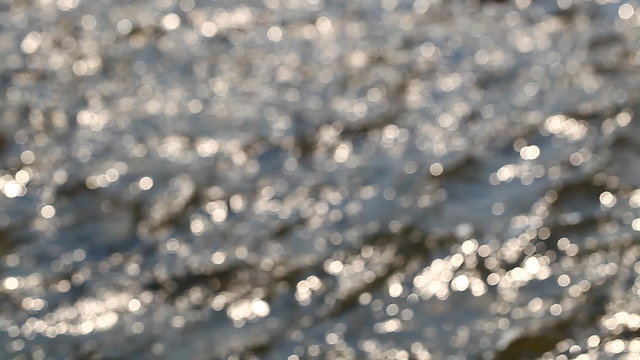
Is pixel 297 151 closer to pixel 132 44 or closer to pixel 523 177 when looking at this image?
pixel 523 177

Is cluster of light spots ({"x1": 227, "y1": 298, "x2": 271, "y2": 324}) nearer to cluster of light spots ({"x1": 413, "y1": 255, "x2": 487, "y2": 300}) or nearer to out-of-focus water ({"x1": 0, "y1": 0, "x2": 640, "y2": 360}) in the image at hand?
out-of-focus water ({"x1": 0, "y1": 0, "x2": 640, "y2": 360})

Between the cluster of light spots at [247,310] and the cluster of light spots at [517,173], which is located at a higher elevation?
the cluster of light spots at [517,173]

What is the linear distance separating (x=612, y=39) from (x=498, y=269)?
174 centimetres

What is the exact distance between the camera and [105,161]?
409cm

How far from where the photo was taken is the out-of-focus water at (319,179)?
3305 mm

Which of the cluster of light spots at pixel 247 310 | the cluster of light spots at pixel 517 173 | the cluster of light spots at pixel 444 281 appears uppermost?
the cluster of light spots at pixel 517 173

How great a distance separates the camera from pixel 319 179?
3951 mm

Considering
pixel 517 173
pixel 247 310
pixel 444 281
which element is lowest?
pixel 247 310

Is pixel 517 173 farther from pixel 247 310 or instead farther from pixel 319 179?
pixel 247 310

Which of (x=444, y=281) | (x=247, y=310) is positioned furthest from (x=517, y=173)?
(x=247, y=310)

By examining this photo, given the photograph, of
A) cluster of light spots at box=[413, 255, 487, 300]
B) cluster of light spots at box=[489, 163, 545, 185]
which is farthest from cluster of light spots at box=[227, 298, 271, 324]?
cluster of light spots at box=[489, 163, 545, 185]

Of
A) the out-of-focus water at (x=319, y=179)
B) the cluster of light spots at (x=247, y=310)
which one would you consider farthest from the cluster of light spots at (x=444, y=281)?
the cluster of light spots at (x=247, y=310)

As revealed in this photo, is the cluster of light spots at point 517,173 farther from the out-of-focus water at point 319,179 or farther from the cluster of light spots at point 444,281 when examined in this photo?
the cluster of light spots at point 444,281

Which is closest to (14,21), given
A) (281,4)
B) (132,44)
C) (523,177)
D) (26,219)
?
(132,44)
